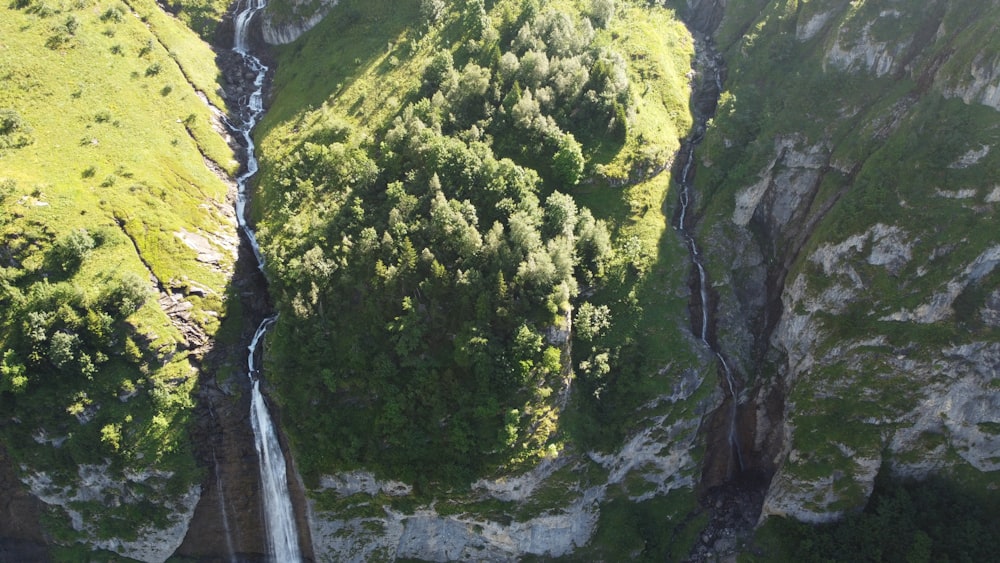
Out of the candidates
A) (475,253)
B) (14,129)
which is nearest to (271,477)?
(475,253)

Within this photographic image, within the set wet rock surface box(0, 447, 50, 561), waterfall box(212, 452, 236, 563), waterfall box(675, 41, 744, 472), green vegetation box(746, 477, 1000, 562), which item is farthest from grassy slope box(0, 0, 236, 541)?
green vegetation box(746, 477, 1000, 562)

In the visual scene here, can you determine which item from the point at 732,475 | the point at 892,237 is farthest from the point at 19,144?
the point at 892,237

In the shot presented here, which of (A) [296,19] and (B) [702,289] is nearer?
(B) [702,289]

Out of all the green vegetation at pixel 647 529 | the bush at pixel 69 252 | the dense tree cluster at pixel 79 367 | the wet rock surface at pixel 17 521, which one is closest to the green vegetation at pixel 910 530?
the green vegetation at pixel 647 529

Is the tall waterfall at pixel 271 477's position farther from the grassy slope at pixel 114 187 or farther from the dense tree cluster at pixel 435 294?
the grassy slope at pixel 114 187

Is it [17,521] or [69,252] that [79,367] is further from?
[17,521]

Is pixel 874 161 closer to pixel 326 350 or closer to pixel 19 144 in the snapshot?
pixel 326 350
